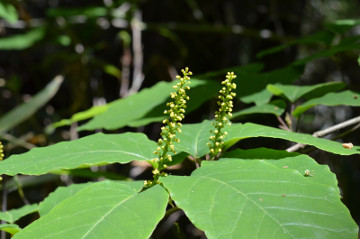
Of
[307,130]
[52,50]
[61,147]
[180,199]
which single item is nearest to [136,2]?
[52,50]

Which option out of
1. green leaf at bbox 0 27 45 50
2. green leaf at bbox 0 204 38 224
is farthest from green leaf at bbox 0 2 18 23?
green leaf at bbox 0 204 38 224

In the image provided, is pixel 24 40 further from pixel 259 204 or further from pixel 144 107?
pixel 259 204

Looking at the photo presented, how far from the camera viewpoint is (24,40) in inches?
110

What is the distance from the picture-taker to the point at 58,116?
304 centimetres

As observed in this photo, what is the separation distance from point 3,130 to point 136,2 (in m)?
1.21

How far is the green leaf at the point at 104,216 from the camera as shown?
1.90 ft

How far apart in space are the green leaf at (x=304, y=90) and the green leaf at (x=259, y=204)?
19.0 inches

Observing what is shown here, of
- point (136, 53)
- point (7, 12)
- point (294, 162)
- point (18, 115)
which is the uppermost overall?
point (7, 12)

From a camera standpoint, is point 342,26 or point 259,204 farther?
point 342,26

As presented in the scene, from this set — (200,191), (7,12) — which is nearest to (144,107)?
(200,191)

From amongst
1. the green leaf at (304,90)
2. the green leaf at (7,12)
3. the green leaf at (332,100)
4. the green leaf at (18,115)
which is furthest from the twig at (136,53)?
the green leaf at (332,100)

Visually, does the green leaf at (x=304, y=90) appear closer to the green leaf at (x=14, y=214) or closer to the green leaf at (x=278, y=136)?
the green leaf at (x=278, y=136)

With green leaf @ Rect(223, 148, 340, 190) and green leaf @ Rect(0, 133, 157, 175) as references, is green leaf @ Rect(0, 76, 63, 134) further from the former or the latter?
green leaf @ Rect(223, 148, 340, 190)

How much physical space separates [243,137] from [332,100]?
0.37 meters
